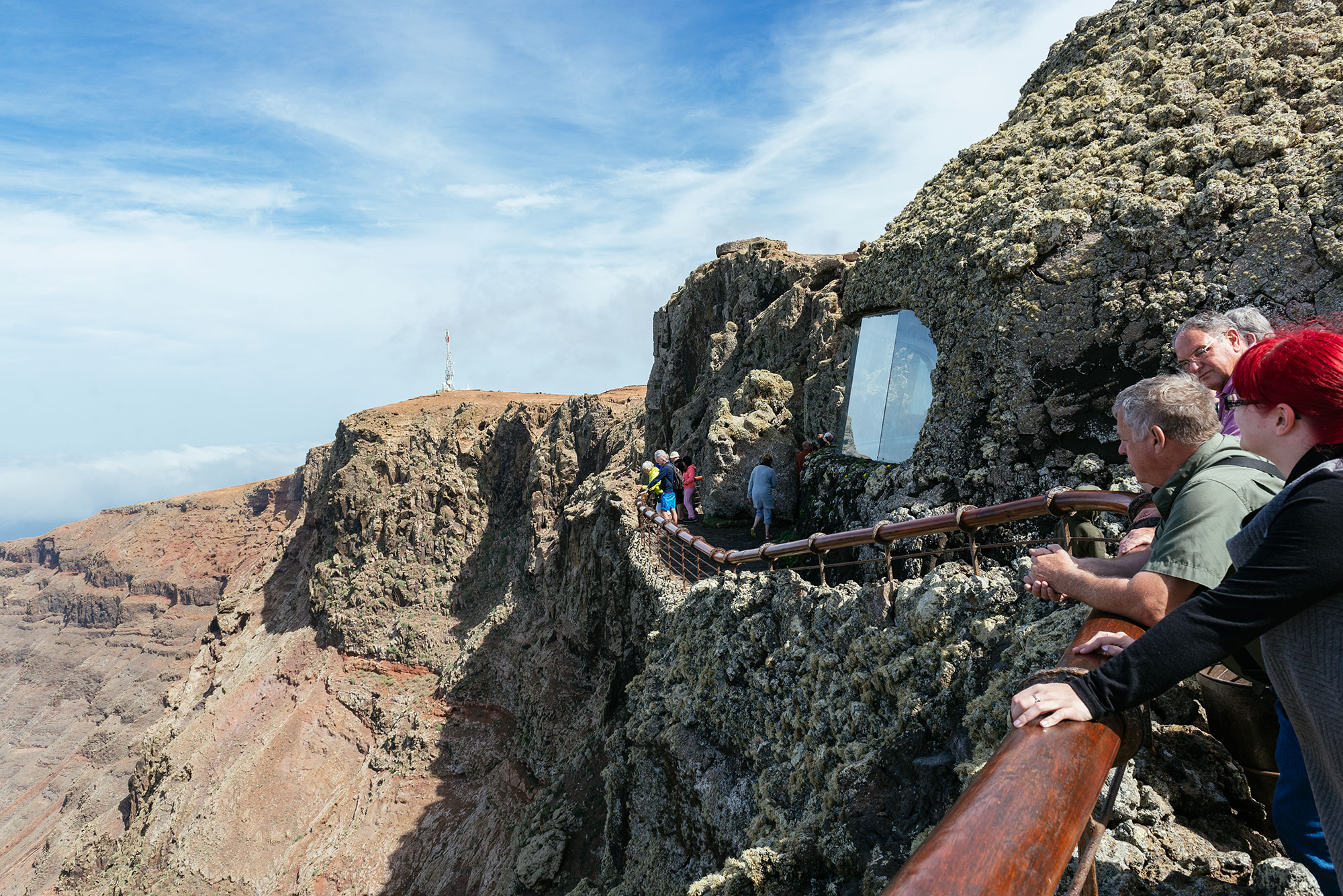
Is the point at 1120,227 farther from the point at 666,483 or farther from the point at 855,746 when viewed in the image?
the point at 666,483

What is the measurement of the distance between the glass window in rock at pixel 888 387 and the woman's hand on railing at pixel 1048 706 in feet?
21.8

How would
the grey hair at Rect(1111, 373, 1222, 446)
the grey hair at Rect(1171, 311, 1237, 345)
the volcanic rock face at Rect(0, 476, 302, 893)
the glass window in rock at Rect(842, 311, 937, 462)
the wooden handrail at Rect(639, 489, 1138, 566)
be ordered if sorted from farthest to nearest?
the volcanic rock face at Rect(0, 476, 302, 893)
the glass window in rock at Rect(842, 311, 937, 462)
the grey hair at Rect(1171, 311, 1237, 345)
the wooden handrail at Rect(639, 489, 1138, 566)
the grey hair at Rect(1111, 373, 1222, 446)

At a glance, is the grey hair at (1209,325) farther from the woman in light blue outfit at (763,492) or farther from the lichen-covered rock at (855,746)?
the woman in light blue outfit at (763,492)

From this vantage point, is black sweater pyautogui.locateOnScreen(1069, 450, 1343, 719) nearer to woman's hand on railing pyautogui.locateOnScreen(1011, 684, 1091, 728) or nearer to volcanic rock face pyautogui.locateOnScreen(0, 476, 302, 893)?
woman's hand on railing pyautogui.locateOnScreen(1011, 684, 1091, 728)

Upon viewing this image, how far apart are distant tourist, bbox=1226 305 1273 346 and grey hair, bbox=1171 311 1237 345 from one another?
4 centimetres

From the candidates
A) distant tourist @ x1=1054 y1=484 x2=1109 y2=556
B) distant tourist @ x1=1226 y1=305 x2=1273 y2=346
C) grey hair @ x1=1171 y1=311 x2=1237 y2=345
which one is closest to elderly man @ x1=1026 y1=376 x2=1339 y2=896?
distant tourist @ x1=1054 y1=484 x2=1109 y2=556

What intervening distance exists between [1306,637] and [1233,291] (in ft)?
17.8

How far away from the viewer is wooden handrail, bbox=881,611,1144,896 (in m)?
1.11

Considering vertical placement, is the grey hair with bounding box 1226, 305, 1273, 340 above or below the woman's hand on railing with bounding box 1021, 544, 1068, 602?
above

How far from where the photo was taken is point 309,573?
33.3 m

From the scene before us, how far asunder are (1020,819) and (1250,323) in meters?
3.27

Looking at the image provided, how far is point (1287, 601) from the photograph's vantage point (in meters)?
1.31

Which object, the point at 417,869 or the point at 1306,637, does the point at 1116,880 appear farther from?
the point at 417,869

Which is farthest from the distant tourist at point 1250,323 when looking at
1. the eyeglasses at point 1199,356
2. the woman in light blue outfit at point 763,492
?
the woman in light blue outfit at point 763,492
